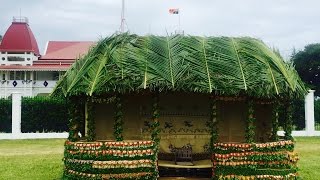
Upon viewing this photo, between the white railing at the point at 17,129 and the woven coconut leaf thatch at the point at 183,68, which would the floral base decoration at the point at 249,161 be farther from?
the white railing at the point at 17,129

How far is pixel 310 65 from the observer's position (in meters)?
46.9

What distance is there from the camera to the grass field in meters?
16.1

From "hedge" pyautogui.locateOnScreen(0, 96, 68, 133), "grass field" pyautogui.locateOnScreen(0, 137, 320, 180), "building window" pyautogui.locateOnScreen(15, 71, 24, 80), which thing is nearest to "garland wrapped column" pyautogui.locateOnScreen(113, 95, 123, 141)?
"grass field" pyautogui.locateOnScreen(0, 137, 320, 180)

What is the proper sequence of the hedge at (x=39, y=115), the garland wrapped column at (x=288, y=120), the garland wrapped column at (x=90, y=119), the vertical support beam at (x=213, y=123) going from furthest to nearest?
1. the hedge at (x=39, y=115)
2. the garland wrapped column at (x=288, y=120)
3. the garland wrapped column at (x=90, y=119)
4. the vertical support beam at (x=213, y=123)

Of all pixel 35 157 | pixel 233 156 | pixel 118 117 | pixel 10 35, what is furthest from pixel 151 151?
pixel 10 35

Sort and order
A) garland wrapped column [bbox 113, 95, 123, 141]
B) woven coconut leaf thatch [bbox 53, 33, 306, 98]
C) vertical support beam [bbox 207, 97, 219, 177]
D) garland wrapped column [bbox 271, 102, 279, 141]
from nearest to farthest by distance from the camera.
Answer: woven coconut leaf thatch [bbox 53, 33, 306, 98]
garland wrapped column [bbox 113, 95, 123, 141]
vertical support beam [bbox 207, 97, 219, 177]
garland wrapped column [bbox 271, 102, 279, 141]

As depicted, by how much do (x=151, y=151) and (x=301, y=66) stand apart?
123 feet

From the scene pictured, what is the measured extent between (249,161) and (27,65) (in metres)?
37.8

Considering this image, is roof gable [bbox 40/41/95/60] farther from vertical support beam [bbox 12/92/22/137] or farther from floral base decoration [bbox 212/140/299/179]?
floral base decoration [bbox 212/140/299/179]

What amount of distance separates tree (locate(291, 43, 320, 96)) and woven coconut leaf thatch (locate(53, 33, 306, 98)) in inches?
1326

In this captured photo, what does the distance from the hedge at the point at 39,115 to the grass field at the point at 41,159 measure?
222 cm

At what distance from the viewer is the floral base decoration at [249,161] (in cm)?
1286

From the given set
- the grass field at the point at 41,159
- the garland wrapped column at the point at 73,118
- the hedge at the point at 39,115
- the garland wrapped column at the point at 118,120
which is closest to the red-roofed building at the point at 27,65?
the hedge at the point at 39,115

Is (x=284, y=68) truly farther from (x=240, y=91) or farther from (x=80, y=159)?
(x=80, y=159)
